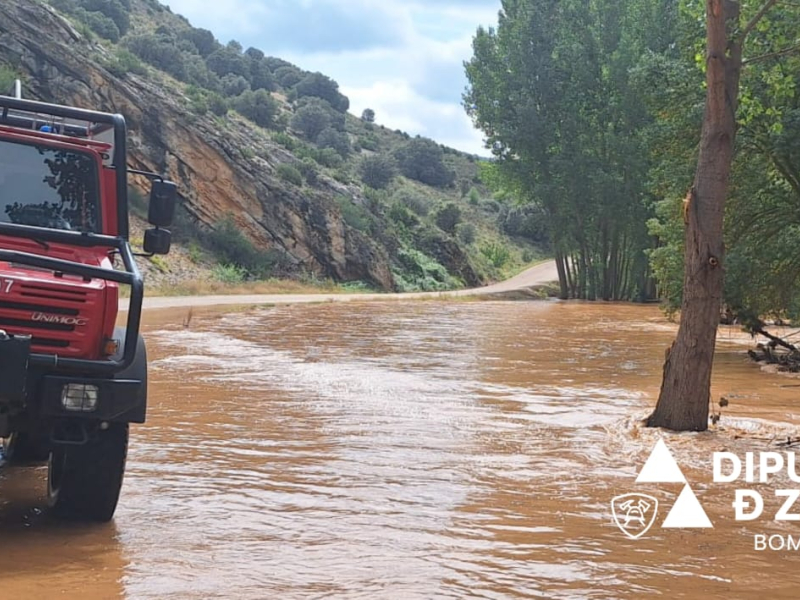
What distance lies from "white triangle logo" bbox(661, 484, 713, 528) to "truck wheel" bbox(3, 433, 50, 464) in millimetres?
5035

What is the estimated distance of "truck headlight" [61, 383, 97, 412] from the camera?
5.76 metres

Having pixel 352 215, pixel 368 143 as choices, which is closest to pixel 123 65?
pixel 352 215

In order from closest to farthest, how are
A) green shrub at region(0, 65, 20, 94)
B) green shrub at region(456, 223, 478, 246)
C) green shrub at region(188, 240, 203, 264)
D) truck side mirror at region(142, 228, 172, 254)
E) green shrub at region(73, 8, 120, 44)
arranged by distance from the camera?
1. truck side mirror at region(142, 228, 172, 254)
2. green shrub at region(0, 65, 20, 94)
3. green shrub at region(188, 240, 203, 264)
4. green shrub at region(73, 8, 120, 44)
5. green shrub at region(456, 223, 478, 246)

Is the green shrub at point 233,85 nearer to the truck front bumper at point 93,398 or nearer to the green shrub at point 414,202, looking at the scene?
the green shrub at point 414,202

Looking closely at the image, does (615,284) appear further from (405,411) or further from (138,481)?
(138,481)

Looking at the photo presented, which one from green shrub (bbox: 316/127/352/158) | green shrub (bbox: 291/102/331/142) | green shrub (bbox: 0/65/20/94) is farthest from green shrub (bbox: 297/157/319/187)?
green shrub (bbox: 291/102/331/142)

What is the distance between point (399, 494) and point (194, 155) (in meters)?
42.8

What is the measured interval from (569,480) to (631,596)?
2.81m

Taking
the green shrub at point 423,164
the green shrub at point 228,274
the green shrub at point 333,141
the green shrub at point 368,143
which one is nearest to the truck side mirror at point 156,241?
the green shrub at point 228,274

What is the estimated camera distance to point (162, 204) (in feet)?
23.5

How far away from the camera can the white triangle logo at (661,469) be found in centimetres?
788

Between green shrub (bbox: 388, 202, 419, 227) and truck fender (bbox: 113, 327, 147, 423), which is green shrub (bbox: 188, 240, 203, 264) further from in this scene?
truck fender (bbox: 113, 327, 147, 423)

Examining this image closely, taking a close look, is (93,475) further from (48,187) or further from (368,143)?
(368,143)

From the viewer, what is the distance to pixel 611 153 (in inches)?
1686
